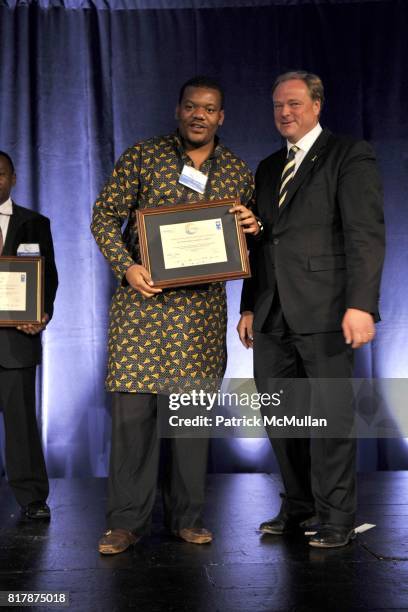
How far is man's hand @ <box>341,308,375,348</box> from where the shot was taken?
9.87 ft

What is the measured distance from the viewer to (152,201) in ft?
10.5

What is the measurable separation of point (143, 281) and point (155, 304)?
17 centimetres

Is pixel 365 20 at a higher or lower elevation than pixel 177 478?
higher

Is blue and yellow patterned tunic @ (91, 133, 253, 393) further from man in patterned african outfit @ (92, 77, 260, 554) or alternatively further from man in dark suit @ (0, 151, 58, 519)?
man in dark suit @ (0, 151, 58, 519)

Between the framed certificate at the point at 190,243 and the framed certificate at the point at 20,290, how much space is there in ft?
2.87

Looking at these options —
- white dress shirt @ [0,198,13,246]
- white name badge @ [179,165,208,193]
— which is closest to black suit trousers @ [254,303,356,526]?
white name badge @ [179,165,208,193]

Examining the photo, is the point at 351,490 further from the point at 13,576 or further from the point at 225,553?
the point at 13,576

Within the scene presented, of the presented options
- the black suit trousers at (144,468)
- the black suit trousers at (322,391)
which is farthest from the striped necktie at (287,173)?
the black suit trousers at (144,468)

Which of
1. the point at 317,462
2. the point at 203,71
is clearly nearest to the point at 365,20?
the point at 203,71

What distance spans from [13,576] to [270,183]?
69.3 inches

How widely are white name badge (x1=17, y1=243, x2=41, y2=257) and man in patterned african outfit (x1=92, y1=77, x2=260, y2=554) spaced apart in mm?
700

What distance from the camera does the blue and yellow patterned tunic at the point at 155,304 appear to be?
3.17m

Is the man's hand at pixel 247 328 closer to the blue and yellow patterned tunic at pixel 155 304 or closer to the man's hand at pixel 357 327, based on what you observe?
the blue and yellow patterned tunic at pixel 155 304

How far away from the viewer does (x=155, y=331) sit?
10.4ft
